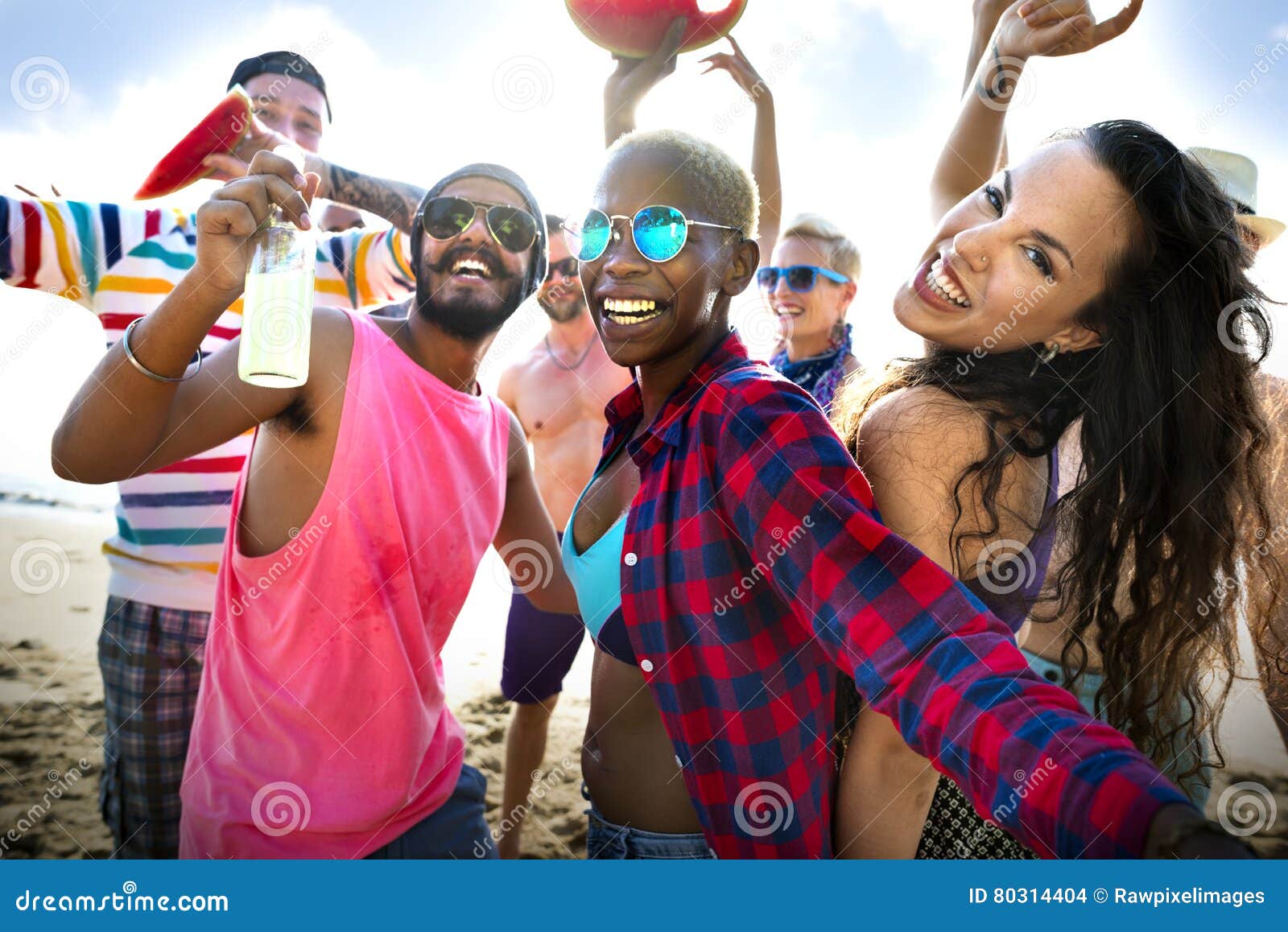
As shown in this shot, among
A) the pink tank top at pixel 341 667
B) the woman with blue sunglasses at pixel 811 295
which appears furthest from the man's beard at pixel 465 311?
the woman with blue sunglasses at pixel 811 295

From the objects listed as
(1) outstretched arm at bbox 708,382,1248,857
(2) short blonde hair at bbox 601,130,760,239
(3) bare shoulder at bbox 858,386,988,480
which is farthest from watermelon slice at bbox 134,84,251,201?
(3) bare shoulder at bbox 858,386,988,480

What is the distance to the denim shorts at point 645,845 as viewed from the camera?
5.83ft

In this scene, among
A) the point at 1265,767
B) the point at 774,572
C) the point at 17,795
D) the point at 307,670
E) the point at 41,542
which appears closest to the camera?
the point at 774,572

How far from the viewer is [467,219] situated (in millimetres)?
2502

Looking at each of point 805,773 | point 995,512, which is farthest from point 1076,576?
point 805,773

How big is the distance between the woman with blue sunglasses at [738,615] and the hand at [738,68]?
2008 millimetres

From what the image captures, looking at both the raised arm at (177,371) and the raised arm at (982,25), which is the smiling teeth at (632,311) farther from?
the raised arm at (982,25)

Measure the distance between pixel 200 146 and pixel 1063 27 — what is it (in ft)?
8.73

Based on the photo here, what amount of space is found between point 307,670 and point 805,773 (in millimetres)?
1220

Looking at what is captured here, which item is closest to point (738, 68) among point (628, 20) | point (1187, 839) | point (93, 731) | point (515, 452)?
point (628, 20)

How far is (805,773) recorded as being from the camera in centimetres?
157

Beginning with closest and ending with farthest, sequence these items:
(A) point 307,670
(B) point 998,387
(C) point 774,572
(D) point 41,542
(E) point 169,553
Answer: (C) point 774,572
(B) point 998,387
(A) point 307,670
(E) point 169,553
(D) point 41,542

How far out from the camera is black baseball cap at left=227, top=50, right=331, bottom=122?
392 cm

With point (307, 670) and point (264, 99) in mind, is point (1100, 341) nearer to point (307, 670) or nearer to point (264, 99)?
point (307, 670)
